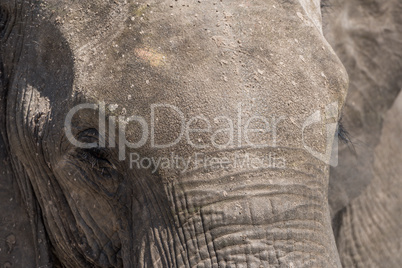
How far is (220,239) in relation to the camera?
5.81 feet

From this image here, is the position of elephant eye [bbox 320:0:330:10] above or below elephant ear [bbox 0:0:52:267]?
above

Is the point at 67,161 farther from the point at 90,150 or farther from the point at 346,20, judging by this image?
the point at 346,20

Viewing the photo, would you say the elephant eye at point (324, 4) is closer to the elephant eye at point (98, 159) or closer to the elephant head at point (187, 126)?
the elephant head at point (187, 126)

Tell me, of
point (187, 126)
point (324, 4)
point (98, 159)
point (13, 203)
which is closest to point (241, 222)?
point (187, 126)

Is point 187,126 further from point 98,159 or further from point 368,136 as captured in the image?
point 368,136

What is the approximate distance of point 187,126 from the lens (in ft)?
5.89

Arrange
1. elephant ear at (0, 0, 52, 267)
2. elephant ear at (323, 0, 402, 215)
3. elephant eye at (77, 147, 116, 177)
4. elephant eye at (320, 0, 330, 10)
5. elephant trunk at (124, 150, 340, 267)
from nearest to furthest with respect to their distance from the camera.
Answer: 1. elephant trunk at (124, 150, 340, 267)
2. elephant eye at (77, 147, 116, 177)
3. elephant ear at (0, 0, 52, 267)
4. elephant eye at (320, 0, 330, 10)
5. elephant ear at (323, 0, 402, 215)

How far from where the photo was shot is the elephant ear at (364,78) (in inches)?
114

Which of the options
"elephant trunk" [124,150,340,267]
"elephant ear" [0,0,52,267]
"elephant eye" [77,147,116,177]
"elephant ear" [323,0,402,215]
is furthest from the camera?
"elephant ear" [323,0,402,215]

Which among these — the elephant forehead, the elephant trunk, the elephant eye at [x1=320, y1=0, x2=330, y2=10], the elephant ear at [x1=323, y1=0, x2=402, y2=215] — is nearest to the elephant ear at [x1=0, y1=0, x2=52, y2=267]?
the elephant forehead

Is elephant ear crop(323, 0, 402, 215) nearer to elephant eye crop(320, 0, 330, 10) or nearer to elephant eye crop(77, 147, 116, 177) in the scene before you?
elephant eye crop(320, 0, 330, 10)

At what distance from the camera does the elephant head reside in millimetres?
1784

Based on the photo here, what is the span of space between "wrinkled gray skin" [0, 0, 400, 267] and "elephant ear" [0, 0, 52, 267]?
0.05m

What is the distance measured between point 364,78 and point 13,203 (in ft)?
5.24
